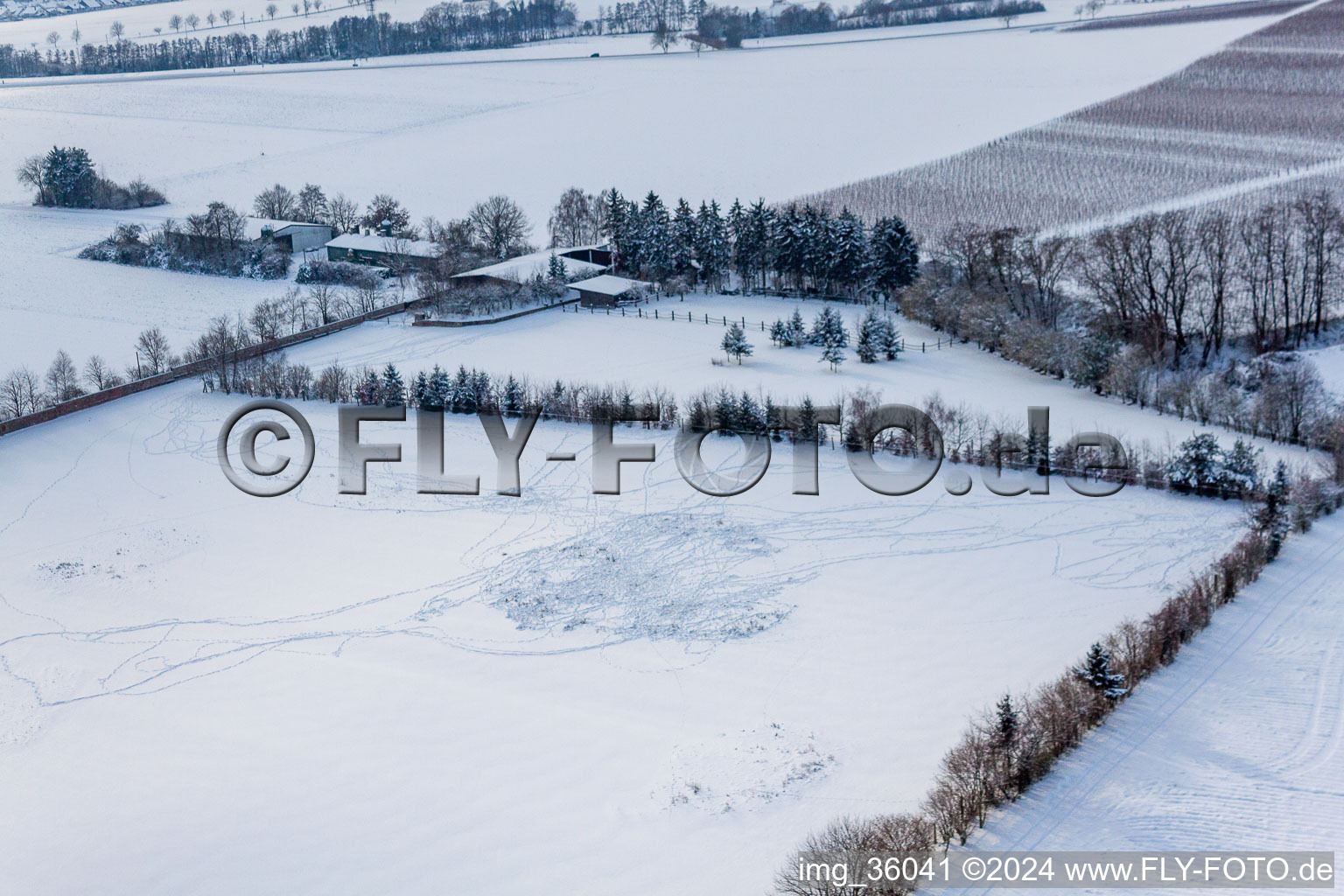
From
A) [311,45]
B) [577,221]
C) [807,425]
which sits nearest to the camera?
[807,425]

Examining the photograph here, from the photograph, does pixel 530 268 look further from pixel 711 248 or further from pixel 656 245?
pixel 711 248

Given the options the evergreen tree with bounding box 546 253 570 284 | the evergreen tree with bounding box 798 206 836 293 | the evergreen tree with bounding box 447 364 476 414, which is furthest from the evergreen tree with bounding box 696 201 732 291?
the evergreen tree with bounding box 447 364 476 414

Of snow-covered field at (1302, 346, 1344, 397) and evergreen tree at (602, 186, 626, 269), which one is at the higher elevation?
evergreen tree at (602, 186, 626, 269)

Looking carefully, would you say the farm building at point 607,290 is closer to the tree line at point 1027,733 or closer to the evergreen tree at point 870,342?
the evergreen tree at point 870,342

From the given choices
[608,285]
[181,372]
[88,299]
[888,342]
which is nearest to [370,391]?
[181,372]

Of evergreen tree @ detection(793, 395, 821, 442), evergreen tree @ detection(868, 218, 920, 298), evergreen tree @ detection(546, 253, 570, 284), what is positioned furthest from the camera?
evergreen tree @ detection(546, 253, 570, 284)

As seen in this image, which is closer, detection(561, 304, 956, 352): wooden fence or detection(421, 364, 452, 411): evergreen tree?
detection(421, 364, 452, 411): evergreen tree

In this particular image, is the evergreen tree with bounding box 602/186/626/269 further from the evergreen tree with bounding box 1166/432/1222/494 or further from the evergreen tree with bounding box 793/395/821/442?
the evergreen tree with bounding box 1166/432/1222/494
